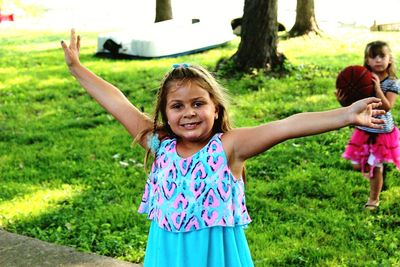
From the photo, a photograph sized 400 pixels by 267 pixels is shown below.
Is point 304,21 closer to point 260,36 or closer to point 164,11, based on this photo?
point 164,11

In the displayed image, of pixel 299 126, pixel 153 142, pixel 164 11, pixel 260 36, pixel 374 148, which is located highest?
pixel 164 11

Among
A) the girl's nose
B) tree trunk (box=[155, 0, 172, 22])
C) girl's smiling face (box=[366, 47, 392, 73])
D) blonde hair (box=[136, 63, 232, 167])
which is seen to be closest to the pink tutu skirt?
girl's smiling face (box=[366, 47, 392, 73])

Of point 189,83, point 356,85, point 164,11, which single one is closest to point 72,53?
point 189,83

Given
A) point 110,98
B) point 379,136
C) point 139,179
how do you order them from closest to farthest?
point 110,98
point 379,136
point 139,179

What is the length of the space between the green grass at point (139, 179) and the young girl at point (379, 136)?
230mm

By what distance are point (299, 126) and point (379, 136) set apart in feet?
8.62

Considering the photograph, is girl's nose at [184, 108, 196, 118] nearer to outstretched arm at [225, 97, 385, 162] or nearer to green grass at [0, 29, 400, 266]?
outstretched arm at [225, 97, 385, 162]

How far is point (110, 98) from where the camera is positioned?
112 inches

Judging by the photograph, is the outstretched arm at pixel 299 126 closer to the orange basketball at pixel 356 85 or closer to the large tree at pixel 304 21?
the orange basketball at pixel 356 85

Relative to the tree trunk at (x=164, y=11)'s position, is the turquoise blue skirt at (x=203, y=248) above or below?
below

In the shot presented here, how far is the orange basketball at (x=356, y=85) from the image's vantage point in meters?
4.44

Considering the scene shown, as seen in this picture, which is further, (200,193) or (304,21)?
(304,21)

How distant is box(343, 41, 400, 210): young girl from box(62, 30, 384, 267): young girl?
7.73 ft

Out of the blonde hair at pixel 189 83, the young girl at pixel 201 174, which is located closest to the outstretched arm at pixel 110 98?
the blonde hair at pixel 189 83
